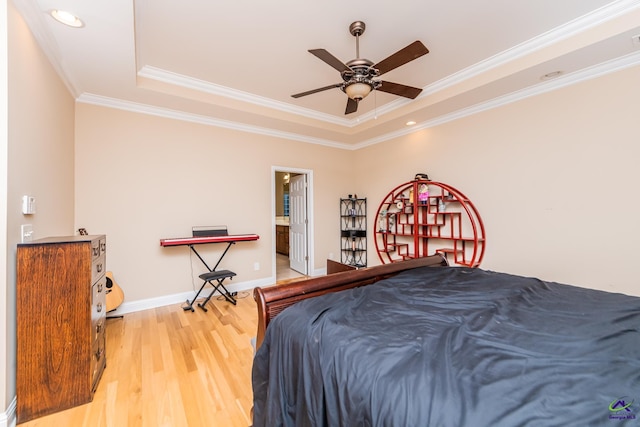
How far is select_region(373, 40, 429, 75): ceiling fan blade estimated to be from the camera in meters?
1.85

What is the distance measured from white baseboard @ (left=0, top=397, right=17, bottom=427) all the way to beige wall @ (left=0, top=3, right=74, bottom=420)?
0.14 ft

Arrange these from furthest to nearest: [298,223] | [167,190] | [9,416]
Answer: [298,223]
[167,190]
[9,416]

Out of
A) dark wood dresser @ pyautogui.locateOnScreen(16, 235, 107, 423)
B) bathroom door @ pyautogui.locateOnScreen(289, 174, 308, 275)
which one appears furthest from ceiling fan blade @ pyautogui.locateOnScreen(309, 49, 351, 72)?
bathroom door @ pyautogui.locateOnScreen(289, 174, 308, 275)

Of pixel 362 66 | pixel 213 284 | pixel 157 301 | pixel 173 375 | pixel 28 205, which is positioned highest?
pixel 362 66

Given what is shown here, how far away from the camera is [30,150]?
1.83 meters

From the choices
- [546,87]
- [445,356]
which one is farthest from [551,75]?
[445,356]

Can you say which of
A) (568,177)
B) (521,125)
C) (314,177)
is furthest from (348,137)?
(568,177)

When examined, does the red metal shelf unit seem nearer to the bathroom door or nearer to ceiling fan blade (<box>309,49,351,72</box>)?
the bathroom door

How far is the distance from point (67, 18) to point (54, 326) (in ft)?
7.01

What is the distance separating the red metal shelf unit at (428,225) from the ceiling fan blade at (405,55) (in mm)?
2060

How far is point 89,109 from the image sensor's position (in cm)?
307

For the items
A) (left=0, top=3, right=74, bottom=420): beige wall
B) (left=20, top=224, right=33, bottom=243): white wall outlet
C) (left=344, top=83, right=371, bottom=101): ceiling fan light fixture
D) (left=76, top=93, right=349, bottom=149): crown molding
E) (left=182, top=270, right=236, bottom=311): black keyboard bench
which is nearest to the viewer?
(left=0, top=3, right=74, bottom=420): beige wall

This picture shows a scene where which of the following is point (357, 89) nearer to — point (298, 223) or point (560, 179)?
point (560, 179)

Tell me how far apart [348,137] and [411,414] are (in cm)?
453
